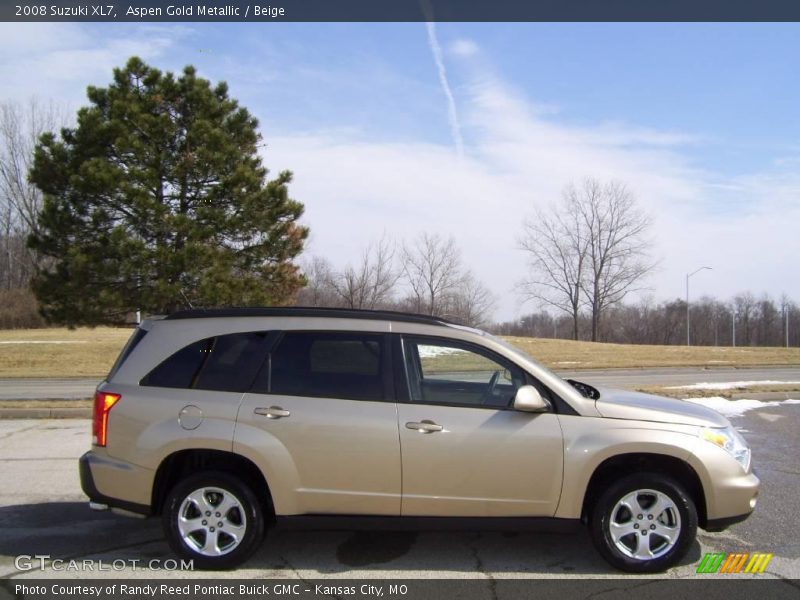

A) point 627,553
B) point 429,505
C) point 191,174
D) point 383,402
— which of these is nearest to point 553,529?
point 627,553

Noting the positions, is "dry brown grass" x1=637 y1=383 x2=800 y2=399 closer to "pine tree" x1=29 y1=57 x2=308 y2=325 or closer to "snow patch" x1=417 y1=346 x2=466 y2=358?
"snow patch" x1=417 y1=346 x2=466 y2=358

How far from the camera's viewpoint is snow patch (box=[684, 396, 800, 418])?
1090 centimetres

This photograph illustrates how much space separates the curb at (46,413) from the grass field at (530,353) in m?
11.9

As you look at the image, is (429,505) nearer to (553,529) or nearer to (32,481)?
(553,529)

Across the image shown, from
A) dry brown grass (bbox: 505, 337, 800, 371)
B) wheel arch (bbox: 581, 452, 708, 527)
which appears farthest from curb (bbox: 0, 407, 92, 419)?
dry brown grass (bbox: 505, 337, 800, 371)

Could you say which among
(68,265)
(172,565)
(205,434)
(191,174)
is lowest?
(172,565)

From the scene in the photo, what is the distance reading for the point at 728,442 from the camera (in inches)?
181

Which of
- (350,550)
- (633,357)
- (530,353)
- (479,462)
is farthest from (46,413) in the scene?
(633,357)

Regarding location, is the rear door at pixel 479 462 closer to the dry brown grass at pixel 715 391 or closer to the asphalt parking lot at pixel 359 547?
the asphalt parking lot at pixel 359 547

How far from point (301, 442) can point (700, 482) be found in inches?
106

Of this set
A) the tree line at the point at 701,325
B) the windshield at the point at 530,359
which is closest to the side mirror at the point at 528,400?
the windshield at the point at 530,359

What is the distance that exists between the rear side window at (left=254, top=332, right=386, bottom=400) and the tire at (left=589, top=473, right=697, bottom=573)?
5.54 ft

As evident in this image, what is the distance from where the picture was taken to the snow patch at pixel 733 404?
10.9 metres

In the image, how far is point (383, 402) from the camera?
4.57m
